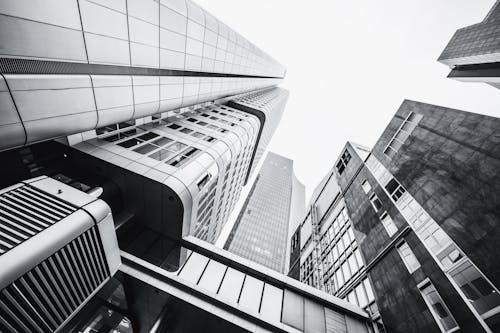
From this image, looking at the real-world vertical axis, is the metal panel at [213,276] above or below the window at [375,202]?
below

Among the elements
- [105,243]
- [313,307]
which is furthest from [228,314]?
[105,243]

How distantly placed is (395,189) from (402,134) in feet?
18.0

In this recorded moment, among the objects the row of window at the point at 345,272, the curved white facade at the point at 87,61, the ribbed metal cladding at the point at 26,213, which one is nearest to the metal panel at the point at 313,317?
the row of window at the point at 345,272

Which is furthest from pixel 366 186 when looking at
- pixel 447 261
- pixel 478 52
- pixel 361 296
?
pixel 478 52

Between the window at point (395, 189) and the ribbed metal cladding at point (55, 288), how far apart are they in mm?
18996

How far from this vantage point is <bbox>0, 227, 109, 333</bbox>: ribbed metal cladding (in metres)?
4.41

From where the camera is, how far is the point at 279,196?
355ft

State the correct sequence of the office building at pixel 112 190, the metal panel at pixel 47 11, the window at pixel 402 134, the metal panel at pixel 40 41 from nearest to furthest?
the office building at pixel 112 190
the metal panel at pixel 47 11
the metal panel at pixel 40 41
the window at pixel 402 134

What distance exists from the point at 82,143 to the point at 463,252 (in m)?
20.9

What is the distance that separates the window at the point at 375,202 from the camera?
1633 cm

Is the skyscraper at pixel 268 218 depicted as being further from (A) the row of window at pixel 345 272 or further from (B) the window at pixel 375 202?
(B) the window at pixel 375 202

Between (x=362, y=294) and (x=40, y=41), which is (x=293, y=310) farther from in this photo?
(x=40, y=41)

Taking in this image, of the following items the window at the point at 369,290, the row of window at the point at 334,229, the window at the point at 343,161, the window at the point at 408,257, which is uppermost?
the window at the point at 408,257

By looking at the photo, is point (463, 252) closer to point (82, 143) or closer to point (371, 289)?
point (371, 289)
